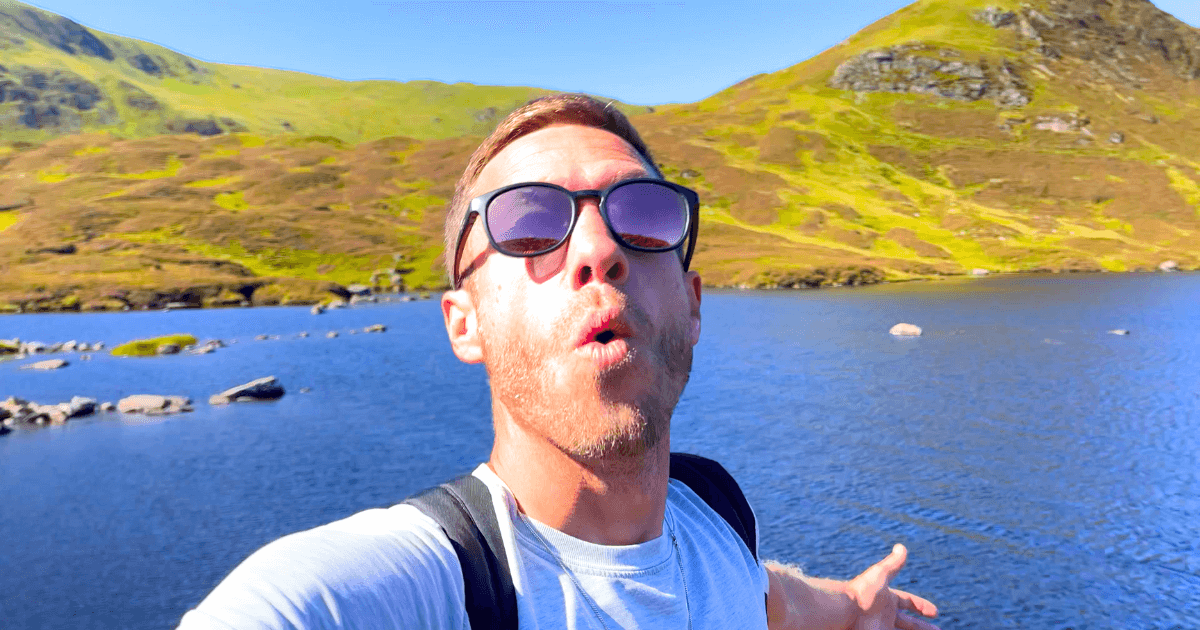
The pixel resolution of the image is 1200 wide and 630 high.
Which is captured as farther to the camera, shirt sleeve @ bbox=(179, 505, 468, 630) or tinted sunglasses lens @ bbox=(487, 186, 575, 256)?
tinted sunglasses lens @ bbox=(487, 186, 575, 256)

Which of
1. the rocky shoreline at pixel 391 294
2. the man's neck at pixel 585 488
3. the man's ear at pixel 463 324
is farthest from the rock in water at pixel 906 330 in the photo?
the man's neck at pixel 585 488

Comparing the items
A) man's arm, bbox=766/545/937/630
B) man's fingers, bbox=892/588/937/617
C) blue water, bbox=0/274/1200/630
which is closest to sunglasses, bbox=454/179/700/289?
man's arm, bbox=766/545/937/630

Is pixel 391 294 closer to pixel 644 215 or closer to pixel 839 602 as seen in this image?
pixel 839 602

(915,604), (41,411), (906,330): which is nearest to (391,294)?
(41,411)

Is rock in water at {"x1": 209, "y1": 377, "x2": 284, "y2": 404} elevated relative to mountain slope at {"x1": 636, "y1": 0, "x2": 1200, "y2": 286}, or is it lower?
lower

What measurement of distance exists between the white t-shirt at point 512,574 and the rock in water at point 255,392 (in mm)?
46266

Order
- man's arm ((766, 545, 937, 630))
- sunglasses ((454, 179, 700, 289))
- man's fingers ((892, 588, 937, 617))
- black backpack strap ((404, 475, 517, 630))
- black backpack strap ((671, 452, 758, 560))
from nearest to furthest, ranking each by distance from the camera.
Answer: black backpack strap ((404, 475, 517, 630)) → sunglasses ((454, 179, 700, 289)) → black backpack strap ((671, 452, 758, 560)) → man's arm ((766, 545, 937, 630)) → man's fingers ((892, 588, 937, 617))

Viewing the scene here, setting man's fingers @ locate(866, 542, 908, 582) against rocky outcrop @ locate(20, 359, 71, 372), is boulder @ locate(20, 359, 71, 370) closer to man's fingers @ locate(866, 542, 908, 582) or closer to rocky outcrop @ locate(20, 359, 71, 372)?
rocky outcrop @ locate(20, 359, 71, 372)

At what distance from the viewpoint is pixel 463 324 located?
3539 mm

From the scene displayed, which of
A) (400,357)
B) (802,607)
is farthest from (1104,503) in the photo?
(400,357)

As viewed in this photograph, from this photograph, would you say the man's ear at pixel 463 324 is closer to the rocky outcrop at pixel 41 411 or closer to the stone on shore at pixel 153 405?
the stone on shore at pixel 153 405

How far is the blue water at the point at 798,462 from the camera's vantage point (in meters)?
22.0

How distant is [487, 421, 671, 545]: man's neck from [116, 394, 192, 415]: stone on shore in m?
45.2

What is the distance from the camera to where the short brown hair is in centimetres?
333
